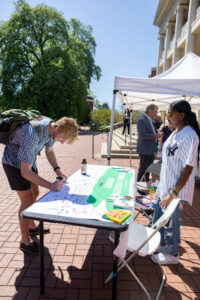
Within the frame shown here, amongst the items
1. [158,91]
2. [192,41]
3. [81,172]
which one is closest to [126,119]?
[192,41]

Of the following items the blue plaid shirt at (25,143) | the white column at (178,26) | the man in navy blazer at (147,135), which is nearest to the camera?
the blue plaid shirt at (25,143)

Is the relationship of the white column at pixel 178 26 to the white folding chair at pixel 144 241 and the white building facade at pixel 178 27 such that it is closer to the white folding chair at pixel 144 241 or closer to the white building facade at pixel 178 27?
the white building facade at pixel 178 27

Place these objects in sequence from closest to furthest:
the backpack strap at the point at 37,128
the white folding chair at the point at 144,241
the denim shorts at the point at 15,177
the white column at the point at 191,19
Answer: the white folding chair at the point at 144,241 → the backpack strap at the point at 37,128 → the denim shorts at the point at 15,177 → the white column at the point at 191,19

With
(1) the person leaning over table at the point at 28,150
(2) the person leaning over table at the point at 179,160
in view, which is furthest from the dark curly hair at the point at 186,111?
(1) the person leaning over table at the point at 28,150

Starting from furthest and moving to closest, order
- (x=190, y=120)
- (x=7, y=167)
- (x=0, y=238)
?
(x=0, y=238)
(x=7, y=167)
(x=190, y=120)

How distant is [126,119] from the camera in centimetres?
1313

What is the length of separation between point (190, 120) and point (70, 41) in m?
24.6

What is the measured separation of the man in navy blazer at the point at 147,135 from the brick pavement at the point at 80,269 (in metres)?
1.73

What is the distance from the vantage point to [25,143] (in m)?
1.99

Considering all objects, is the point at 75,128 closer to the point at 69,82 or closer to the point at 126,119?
the point at 126,119

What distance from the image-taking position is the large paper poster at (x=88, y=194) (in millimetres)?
1804

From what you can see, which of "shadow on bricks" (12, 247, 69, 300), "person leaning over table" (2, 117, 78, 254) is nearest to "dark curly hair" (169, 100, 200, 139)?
"person leaning over table" (2, 117, 78, 254)

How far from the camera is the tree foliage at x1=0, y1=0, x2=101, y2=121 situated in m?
20.8

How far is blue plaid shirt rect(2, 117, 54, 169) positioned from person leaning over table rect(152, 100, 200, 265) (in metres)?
1.38
